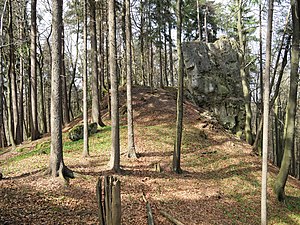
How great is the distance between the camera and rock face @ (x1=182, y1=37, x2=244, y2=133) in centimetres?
2353

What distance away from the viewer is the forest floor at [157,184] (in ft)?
24.4

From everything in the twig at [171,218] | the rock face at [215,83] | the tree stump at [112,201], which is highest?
the rock face at [215,83]

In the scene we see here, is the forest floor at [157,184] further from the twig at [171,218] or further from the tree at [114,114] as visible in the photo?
the tree at [114,114]


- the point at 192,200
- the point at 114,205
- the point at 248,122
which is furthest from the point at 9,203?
the point at 248,122

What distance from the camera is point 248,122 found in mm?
18250

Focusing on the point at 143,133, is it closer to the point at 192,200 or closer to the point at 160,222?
the point at 192,200

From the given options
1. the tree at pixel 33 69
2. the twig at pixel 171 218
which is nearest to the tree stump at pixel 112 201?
the twig at pixel 171 218

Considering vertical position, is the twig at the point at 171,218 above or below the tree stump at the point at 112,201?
below

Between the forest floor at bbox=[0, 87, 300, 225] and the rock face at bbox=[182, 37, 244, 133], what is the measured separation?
223 inches

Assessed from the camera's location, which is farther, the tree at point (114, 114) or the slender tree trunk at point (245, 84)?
the slender tree trunk at point (245, 84)

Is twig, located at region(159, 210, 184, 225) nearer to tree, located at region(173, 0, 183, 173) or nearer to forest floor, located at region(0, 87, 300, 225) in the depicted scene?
forest floor, located at region(0, 87, 300, 225)

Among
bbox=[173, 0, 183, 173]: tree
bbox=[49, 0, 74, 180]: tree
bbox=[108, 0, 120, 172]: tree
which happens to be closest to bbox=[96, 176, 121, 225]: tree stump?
bbox=[49, 0, 74, 180]: tree

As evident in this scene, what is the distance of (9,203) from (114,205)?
164 inches

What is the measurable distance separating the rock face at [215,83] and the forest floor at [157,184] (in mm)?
5659
